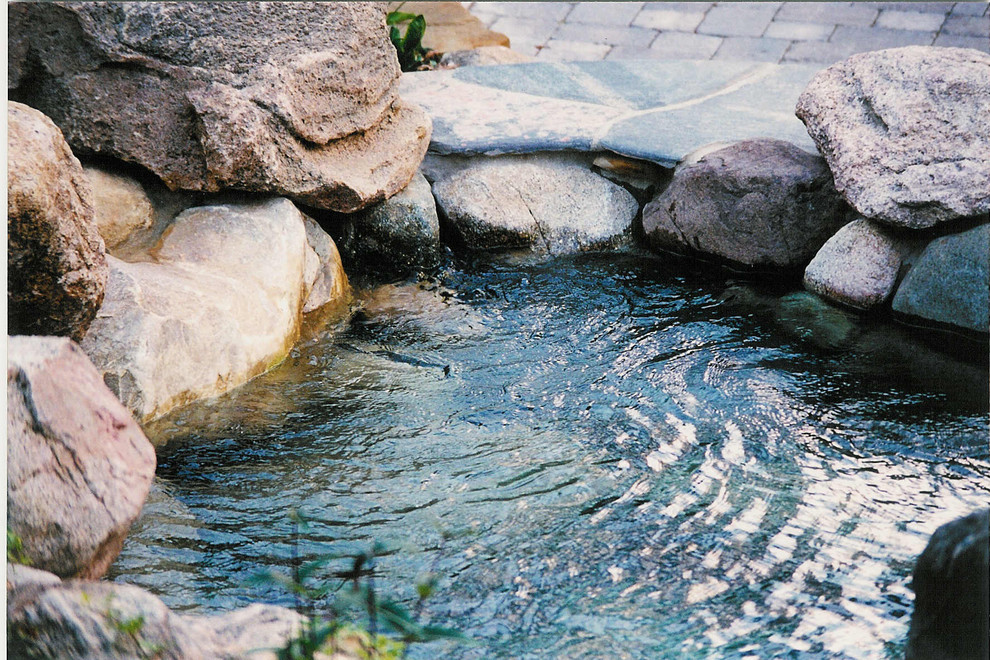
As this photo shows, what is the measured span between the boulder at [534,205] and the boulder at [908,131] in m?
1.09

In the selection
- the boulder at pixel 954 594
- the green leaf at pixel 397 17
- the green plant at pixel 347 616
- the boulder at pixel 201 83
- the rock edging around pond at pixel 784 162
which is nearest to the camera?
the green plant at pixel 347 616

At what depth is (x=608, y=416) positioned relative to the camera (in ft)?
10.9

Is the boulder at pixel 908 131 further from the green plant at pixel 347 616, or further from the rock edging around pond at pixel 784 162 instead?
the green plant at pixel 347 616

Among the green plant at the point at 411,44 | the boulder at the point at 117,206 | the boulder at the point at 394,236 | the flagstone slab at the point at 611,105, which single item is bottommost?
the boulder at the point at 394,236

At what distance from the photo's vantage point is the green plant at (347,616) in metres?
1.51

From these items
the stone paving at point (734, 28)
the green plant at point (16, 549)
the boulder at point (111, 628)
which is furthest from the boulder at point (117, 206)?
the stone paving at point (734, 28)

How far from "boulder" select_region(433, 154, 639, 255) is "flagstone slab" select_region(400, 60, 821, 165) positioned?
0.34 feet

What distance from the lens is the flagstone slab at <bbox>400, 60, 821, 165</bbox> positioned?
16.0 feet

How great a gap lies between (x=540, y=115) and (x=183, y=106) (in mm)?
2016

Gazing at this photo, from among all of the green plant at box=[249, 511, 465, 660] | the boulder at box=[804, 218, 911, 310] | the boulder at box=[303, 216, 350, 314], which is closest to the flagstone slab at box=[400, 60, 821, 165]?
the boulder at box=[804, 218, 911, 310]

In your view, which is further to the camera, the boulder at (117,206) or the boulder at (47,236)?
the boulder at (117,206)

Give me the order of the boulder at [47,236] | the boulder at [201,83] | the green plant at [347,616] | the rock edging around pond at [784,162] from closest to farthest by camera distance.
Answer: the green plant at [347,616], the boulder at [47,236], the boulder at [201,83], the rock edging around pond at [784,162]

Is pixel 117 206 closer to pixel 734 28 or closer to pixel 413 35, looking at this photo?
pixel 413 35

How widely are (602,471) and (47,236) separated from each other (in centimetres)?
171
